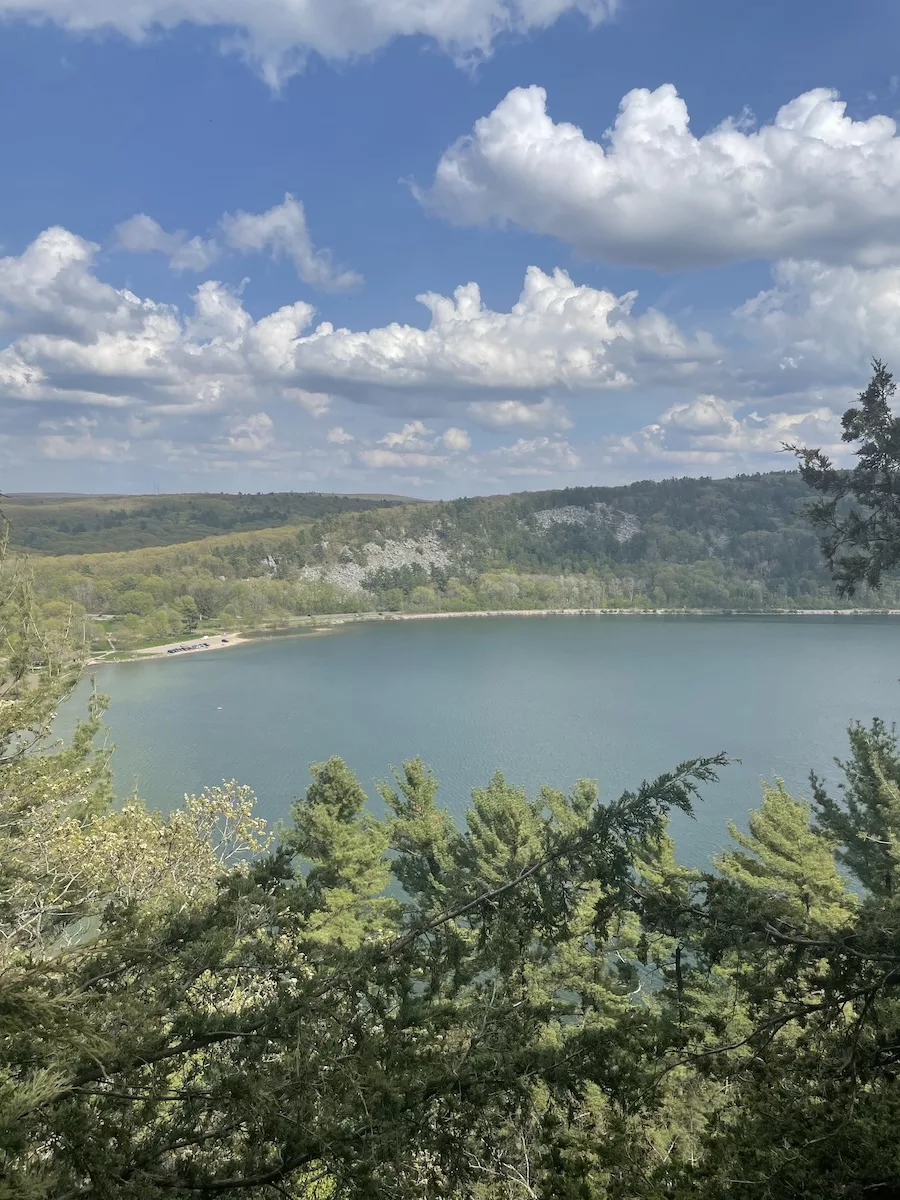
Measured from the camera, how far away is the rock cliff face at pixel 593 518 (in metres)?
146

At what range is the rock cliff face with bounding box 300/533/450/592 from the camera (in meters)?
116

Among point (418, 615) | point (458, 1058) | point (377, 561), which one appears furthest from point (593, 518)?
point (458, 1058)

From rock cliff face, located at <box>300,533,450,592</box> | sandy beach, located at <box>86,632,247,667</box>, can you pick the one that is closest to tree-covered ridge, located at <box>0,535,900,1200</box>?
sandy beach, located at <box>86,632,247,667</box>

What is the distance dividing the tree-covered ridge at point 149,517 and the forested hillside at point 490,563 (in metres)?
24.0

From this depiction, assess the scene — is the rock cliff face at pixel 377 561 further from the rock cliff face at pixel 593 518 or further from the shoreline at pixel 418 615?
the rock cliff face at pixel 593 518

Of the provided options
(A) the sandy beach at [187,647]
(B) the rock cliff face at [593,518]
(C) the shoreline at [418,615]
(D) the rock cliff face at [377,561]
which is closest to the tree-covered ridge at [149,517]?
(D) the rock cliff face at [377,561]

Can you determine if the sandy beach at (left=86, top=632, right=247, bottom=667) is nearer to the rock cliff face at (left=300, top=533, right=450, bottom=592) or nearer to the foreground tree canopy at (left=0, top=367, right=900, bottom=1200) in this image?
the rock cliff face at (left=300, top=533, right=450, bottom=592)

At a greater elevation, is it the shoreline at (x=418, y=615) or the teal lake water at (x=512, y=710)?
the teal lake water at (x=512, y=710)

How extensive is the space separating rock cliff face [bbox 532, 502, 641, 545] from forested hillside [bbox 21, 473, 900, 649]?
29 cm

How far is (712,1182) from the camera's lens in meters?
2.55

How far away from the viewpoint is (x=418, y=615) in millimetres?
102312

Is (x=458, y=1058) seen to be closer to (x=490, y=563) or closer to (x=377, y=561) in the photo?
(x=377, y=561)

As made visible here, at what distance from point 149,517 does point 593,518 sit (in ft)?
310

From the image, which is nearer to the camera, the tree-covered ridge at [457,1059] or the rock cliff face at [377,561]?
the tree-covered ridge at [457,1059]
